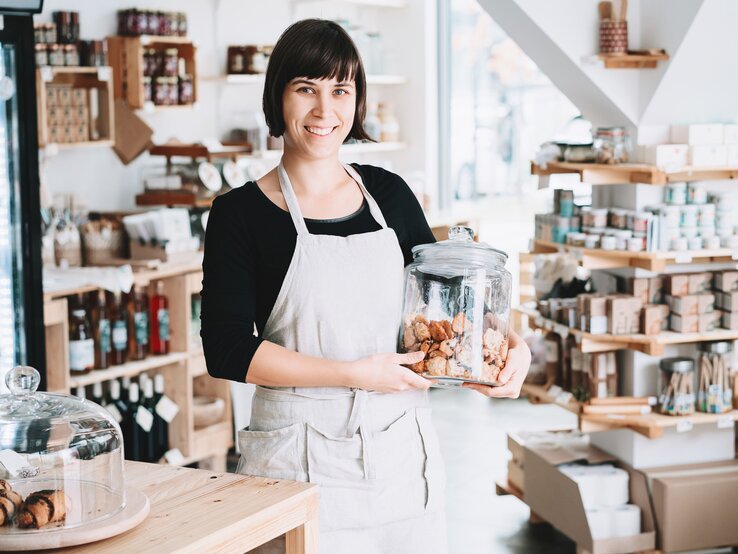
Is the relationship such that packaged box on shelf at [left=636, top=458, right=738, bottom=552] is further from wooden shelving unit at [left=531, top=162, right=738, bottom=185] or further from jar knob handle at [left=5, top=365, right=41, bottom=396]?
jar knob handle at [left=5, top=365, right=41, bottom=396]

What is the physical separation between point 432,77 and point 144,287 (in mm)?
2978

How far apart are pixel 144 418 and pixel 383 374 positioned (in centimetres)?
285

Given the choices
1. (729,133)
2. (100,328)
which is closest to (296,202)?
(729,133)

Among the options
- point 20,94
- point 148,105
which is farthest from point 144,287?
point 20,94

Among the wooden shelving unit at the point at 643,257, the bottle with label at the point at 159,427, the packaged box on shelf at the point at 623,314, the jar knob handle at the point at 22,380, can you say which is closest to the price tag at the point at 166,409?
the bottle with label at the point at 159,427

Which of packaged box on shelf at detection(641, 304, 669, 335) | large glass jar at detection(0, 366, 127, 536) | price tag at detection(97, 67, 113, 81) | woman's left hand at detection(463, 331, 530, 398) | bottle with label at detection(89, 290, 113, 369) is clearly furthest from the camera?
price tag at detection(97, 67, 113, 81)

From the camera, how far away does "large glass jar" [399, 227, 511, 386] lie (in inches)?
83.0

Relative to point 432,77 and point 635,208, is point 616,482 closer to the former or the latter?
point 635,208

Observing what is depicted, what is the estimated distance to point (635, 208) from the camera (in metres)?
4.16

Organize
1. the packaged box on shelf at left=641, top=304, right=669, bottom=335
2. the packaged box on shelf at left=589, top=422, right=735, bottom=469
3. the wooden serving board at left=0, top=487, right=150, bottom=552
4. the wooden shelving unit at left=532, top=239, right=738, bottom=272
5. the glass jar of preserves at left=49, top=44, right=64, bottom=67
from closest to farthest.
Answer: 1. the wooden serving board at left=0, top=487, right=150, bottom=552
2. the wooden shelving unit at left=532, top=239, right=738, bottom=272
3. the packaged box on shelf at left=641, top=304, right=669, bottom=335
4. the packaged box on shelf at left=589, top=422, right=735, bottom=469
5. the glass jar of preserves at left=49, top=44, right=64, bottom=67

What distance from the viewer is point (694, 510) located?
13.2ft

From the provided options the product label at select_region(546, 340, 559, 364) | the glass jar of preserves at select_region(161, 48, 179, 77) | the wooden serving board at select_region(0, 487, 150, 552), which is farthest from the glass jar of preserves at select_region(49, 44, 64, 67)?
the wooden serving board at select_region(0, 487, 150, 552)

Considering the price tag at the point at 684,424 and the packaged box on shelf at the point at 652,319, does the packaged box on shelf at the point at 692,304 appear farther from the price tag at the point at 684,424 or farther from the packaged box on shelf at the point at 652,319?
the price tag at the point at 684,424

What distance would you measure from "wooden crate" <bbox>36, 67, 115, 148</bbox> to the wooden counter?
9.35 ft
